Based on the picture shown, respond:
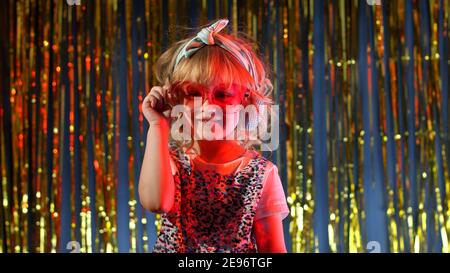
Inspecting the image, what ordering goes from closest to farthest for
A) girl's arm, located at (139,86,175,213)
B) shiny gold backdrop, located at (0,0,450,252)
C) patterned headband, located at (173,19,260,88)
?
girl's arm, located at (139,86,175,213)
patterned headband, located at (173,19,260,88)
shiny gold backdrop, located at (0,0,450,252)

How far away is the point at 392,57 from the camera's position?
101 inches

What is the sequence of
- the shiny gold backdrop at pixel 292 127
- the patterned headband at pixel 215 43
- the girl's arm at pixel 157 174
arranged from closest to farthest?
1. the girl's arm at pixel 157 174
2. the patterned headband at pixel 215 43
3. the shiny gold backdrop at pixel 292 127

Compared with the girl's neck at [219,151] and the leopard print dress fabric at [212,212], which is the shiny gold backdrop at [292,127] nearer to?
the girl's neck at [219,151]

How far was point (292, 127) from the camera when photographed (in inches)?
101

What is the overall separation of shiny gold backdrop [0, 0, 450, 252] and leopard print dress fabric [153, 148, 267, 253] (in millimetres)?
421

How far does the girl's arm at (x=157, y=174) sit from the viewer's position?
2.07 m

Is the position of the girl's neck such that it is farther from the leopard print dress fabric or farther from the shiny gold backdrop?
the shiny gold backdrop

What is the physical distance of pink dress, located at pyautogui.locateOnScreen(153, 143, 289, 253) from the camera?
210 cm

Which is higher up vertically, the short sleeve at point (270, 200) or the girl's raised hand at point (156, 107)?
the girl's raised hand at point (156, 107)

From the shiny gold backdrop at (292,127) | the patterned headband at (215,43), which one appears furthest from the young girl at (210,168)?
the shiny gold backdrop at (292,127)

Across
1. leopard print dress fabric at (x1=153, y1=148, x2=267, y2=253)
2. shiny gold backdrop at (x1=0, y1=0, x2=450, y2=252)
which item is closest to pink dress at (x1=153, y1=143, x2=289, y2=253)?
leopard print dress fabric at (x1=153, y1=148, x2=267, y2=253)

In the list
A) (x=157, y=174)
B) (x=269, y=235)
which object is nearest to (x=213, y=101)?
(x=157, y=174)

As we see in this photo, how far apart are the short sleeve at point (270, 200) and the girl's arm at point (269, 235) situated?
0.01m
